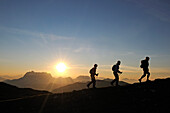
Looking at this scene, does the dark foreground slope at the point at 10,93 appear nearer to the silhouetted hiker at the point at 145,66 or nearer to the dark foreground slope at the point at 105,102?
the dark foreground slope at the point at 105,102

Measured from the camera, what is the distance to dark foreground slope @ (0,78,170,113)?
10.3m

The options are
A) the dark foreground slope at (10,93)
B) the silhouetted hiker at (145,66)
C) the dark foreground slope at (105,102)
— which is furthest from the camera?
the dark foreground slope at (10,93)

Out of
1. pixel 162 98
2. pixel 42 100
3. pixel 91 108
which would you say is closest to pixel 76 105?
pixel 91 108

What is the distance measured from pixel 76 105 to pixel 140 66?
328 inches

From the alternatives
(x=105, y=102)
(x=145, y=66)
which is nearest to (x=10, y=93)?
(x=105, y=102)

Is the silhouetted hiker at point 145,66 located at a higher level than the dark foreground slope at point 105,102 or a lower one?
higher

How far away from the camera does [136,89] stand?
535 inches

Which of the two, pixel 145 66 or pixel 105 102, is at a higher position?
pixel 145 66

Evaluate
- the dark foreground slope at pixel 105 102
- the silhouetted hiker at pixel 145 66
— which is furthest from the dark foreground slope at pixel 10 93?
the silhouetted hiker at pixel 145 66

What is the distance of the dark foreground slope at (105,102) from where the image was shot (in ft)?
33.7

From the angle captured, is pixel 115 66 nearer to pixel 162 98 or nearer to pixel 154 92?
pixel 154 92

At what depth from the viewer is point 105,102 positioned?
11914 millimetres

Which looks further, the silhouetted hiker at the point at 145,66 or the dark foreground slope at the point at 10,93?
the dark foreground slope at the point at 10,93

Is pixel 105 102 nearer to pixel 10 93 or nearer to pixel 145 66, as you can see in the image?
pixel 145 66
